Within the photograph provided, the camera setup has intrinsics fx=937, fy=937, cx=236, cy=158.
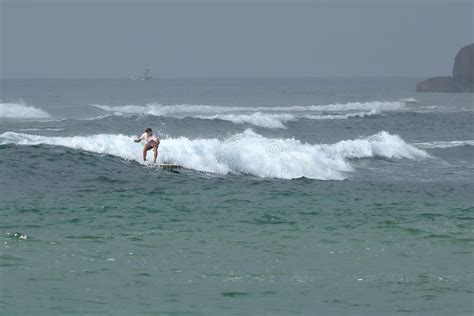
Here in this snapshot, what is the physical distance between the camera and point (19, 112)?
6084 cm

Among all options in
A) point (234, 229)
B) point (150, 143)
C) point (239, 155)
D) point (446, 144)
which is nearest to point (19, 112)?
point (446, 144)

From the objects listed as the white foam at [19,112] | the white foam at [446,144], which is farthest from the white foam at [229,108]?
the white foam at [446,144]

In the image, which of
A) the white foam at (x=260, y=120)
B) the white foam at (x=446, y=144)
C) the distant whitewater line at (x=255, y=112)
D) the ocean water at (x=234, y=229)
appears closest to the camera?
the ocean water at (x=234, y=229)

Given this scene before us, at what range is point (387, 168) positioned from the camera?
1133 inches

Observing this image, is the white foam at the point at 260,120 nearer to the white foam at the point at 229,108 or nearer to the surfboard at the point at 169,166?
the white foam at the point at 229,108

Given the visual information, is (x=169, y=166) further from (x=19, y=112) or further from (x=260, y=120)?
(x=19, y=112)

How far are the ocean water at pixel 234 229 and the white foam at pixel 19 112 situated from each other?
27.6 m

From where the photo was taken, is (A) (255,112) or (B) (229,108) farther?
(B) (229,108)

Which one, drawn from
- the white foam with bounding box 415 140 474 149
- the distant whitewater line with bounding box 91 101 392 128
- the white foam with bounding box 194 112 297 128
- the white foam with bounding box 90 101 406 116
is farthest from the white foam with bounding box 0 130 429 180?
the white foam with bounding box 90 101 406 116

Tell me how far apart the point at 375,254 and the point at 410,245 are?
1102 mm

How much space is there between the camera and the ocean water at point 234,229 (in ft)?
39.8

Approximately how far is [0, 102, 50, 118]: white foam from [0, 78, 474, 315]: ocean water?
27607 millimetres

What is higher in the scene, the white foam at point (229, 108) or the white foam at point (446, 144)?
the white foam at point (229, 108)

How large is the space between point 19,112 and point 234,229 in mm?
46273
